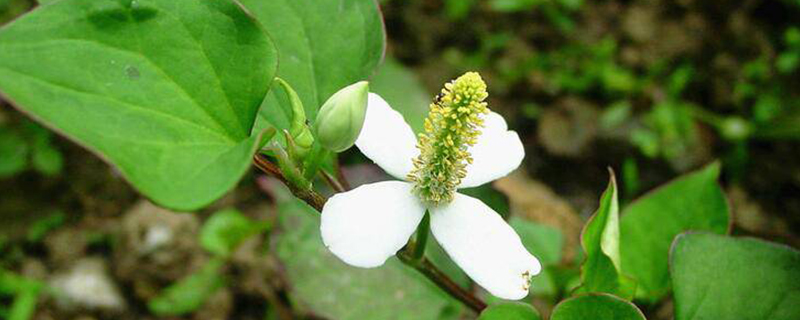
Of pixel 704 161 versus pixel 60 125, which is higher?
pixel 60 125

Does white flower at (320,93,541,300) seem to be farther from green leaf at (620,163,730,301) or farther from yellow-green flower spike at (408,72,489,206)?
green leaf at (620,163,730,301)

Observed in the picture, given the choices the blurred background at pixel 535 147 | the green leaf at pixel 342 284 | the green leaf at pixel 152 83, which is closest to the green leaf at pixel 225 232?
the blurred background at pixel 535 147

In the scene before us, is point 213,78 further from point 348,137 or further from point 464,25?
point 464,25

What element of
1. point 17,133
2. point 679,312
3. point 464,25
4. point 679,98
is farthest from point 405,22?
point 679,312

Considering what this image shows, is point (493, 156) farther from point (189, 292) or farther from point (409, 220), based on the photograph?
point (189, 292)

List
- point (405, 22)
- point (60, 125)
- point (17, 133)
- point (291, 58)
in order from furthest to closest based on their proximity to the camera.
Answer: point (405, 22) < point (17, 133) < point (291, 58) < point (60, 125)

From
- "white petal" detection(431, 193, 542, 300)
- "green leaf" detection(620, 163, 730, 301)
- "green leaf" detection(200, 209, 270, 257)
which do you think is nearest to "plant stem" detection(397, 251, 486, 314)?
"white petal" detection(431, 193, 542, 300)
